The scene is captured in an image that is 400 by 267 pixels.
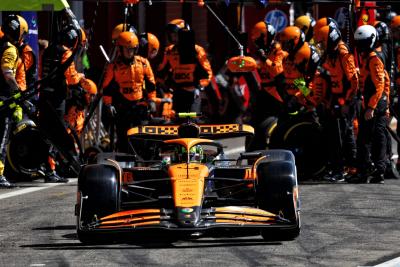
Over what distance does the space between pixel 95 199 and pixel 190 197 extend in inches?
33.7

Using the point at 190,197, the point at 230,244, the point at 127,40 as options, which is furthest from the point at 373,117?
the point at 190,197

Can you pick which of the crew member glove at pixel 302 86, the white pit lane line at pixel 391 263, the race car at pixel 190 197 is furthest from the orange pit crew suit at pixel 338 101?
the white pit lane line at pixel 391 263

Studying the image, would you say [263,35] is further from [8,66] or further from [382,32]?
[8,66]

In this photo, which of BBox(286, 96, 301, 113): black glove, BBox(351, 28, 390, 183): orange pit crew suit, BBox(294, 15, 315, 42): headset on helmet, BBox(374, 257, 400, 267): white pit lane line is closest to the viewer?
BBox(374, 257, 400, 267): white pit lane line

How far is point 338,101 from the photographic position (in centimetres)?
1866

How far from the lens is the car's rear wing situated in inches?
568

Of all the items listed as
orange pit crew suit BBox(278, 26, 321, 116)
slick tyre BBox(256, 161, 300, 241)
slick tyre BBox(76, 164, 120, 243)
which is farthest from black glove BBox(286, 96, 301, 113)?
slick tyre BBox(76, 164, 120, 243)

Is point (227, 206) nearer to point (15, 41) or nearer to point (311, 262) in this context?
point (311, 262)

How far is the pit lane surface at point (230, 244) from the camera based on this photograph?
11.6 m

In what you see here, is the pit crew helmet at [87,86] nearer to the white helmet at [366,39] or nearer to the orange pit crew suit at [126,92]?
the orange pit crew suit at [126,92]

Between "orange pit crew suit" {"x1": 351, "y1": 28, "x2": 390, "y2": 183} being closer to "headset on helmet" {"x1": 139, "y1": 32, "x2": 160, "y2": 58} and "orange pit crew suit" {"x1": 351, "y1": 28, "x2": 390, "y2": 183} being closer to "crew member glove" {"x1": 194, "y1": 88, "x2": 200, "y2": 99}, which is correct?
"crew member glove" {"x1": 194, "y1": 88, "x2": 200, "y2": 99}

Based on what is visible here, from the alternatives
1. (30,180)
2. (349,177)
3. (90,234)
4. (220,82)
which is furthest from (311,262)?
(220,82)

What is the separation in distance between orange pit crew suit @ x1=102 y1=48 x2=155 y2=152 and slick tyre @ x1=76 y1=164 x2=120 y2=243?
6.58 metres

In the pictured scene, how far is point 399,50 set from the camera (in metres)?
19.5
